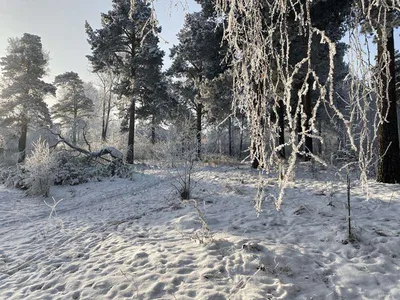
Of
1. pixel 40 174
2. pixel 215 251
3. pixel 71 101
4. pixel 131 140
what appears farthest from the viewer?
pixel 71 101

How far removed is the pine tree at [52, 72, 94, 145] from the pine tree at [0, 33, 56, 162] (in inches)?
229

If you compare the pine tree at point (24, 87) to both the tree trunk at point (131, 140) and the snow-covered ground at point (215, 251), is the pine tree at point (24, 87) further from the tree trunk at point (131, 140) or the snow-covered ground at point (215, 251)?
the snow-covered ground at point (215, 251)

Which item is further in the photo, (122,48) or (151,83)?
(122,48)

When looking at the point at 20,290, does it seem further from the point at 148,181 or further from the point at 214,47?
the point at 214,47

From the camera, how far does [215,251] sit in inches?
152

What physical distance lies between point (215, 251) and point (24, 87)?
20842 mm

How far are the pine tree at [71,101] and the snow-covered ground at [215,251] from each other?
22.6 meters

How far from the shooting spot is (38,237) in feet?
17.6

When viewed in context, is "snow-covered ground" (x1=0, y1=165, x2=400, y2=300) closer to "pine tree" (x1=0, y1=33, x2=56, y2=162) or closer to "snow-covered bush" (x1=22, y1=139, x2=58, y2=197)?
"snow-covered bush" (x1=22, y1=139, x2=58, y2=197)

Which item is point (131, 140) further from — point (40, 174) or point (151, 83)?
point (40, 174)

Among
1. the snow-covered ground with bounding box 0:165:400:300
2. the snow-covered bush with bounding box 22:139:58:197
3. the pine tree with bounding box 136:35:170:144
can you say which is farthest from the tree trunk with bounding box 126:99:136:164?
the snow-covered ground with bounding box 0:165:400:300

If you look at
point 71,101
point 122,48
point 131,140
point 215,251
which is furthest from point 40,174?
point 71,101

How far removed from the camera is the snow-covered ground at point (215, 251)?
119 inches

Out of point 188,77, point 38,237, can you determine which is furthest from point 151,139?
point 38,237
